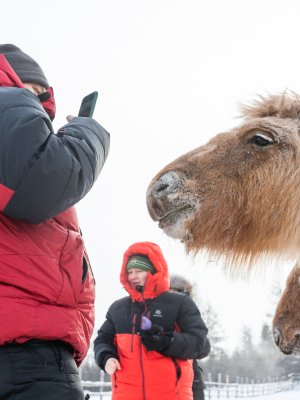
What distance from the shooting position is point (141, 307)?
5223mm

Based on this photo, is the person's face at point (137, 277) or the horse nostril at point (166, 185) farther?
the person's face at point (137, 277)

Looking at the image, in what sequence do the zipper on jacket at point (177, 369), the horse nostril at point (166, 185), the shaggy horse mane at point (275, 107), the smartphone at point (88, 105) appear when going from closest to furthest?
the smartphone at point (88, 105) → the horse nostril at point (166, 185) → the shaggy horse mane at point (275, 107) → the zipper on jacket at point (177, 369)

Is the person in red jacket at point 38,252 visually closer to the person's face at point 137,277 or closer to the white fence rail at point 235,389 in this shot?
the person's face at point 137,277

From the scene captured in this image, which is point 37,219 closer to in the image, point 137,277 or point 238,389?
point 137,277

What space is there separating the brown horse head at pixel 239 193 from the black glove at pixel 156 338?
1.60m

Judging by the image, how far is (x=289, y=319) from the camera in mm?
4035

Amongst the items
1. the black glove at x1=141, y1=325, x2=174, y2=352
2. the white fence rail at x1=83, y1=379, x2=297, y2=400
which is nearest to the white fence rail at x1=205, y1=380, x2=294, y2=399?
the white fence rail at x1=83, y1=379, x2=297, y2=400

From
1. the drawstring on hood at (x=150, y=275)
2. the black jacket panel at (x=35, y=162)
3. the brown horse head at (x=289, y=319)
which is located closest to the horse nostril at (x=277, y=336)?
the brown horse head at (x=289, y=319)

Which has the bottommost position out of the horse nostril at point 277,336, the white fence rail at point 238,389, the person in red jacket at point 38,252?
the white fence rail at point 238,389

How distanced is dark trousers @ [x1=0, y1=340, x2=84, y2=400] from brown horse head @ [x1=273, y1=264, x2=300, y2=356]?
2.23 meters

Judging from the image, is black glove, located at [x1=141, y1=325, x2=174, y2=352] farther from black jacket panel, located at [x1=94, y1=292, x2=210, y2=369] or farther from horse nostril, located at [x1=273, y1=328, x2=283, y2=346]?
horse nostril, located at [x1=273, y1=328, x2=283, y2=346]

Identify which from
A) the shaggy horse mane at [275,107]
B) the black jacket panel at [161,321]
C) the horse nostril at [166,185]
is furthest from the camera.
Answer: the black jacket panel at [161,321]

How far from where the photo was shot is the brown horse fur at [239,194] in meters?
3.19

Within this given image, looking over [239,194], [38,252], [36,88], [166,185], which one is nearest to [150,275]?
[239,194]
